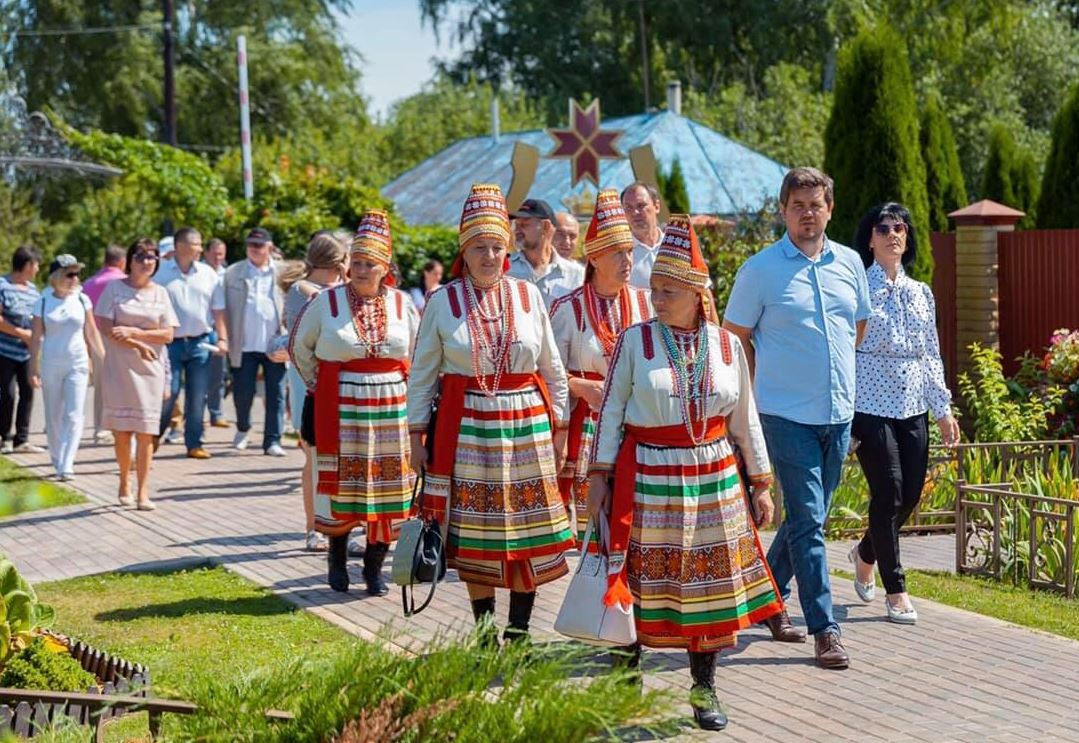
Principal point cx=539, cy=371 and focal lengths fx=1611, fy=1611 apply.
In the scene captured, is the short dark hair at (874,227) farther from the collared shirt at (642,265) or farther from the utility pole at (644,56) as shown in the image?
the utility pole at (644,56)

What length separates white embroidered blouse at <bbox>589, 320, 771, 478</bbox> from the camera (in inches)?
224

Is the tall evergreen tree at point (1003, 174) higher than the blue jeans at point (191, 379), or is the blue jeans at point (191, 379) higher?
the tall evergreen tree at point (1003, 174)

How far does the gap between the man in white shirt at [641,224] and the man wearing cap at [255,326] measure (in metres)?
5.90

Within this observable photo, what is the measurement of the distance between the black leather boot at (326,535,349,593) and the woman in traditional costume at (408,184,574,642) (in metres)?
1.63

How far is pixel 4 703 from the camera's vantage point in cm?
502

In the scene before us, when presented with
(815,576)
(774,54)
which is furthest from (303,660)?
(774,54)

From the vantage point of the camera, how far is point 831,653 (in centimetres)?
653

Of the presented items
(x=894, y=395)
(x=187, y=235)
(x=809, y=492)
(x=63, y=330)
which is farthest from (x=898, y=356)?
(x=187, y=235)

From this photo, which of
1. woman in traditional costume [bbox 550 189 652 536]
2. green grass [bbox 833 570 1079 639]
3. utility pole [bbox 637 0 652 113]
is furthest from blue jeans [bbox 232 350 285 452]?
utility pole [bbox 637 0 652 113]

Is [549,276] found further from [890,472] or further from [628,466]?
[628,466]

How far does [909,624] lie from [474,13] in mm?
47777

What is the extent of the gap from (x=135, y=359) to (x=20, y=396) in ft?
15.0

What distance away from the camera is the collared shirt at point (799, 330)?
6629 mm

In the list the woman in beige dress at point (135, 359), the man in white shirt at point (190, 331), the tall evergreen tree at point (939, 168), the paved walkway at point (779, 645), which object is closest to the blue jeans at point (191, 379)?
the man in white shirt at point (190, 331)
